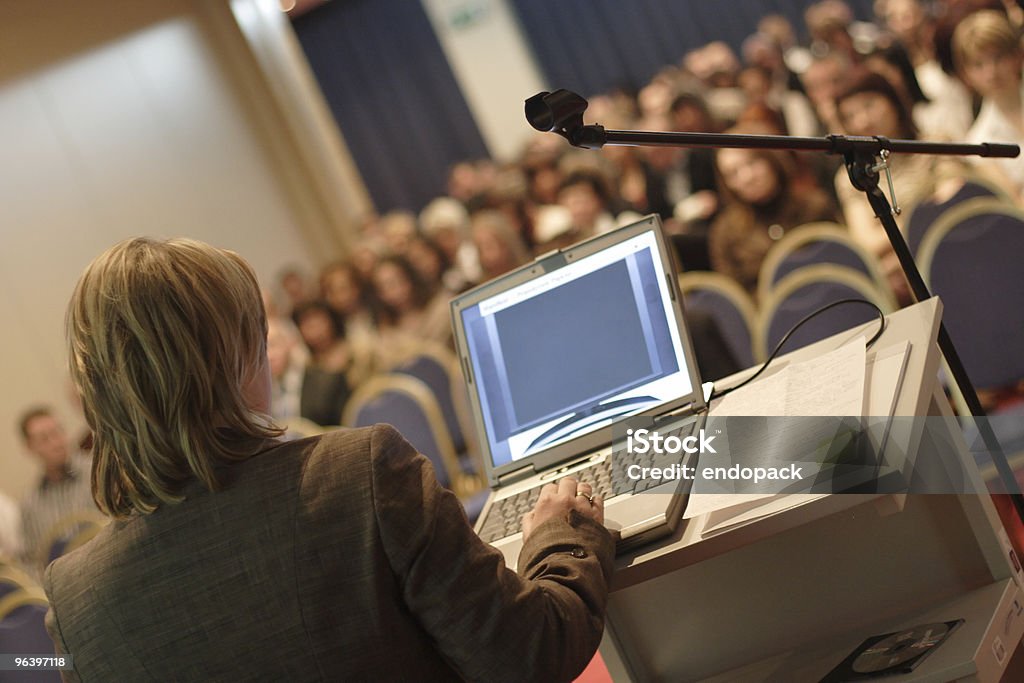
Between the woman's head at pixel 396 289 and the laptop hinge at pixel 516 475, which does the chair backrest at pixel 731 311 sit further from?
the woman's head at pixel 396 289

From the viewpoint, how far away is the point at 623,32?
675 centimetres

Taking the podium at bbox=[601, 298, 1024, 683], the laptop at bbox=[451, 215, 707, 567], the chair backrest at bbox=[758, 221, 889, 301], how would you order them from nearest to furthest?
1. the podium at bbox=[601, 298, 1024, 683]
2. the laptop at bbox=[451, 215, 707, 567]
3. the chair backrest at bbox=[758, 221, 889, 301]

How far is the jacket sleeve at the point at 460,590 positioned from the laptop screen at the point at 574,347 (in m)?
0.46

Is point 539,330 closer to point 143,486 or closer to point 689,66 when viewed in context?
point 143,486

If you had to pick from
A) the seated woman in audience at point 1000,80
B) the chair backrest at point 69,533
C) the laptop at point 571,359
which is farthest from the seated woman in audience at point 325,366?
the laptop at point 571,359

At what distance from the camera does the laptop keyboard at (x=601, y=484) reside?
121 centimetres

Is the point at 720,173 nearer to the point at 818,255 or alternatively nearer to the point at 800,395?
the point at 818,255

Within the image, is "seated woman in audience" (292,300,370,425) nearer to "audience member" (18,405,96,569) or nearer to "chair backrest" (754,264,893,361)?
"audience member" (18,405,96,569)

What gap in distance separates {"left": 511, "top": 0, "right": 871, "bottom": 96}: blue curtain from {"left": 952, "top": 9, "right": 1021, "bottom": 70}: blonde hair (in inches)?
95.6

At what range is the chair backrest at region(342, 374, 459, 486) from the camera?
3566 millimetres

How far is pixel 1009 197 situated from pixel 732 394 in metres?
1.58

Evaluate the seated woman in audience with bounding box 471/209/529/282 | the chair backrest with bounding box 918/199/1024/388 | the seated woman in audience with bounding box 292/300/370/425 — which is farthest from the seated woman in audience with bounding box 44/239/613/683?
the seated woman in audience with bounding box 471/209/529/282

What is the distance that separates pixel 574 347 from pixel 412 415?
2202mm

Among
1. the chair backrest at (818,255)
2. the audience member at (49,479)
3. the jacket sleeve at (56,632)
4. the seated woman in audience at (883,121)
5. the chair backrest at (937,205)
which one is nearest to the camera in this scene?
the jacket sleeve at (56,632)
